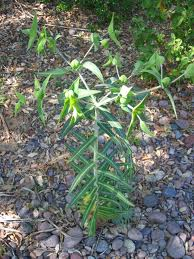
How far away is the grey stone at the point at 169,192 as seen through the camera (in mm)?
2695

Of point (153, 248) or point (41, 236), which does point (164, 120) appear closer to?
point (153, 248)

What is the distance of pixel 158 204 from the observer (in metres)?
2.65

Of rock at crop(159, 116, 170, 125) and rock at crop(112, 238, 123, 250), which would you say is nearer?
rock at crop(112, 238, 123, 250)

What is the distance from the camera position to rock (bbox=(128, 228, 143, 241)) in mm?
2494

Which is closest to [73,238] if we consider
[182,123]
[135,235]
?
[135,235]

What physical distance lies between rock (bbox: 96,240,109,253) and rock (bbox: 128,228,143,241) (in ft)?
0.47

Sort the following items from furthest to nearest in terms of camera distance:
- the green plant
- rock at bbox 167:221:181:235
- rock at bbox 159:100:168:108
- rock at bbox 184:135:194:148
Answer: rock at bbox 159:100:168:108 → rock at bbox 184:135:194:148 → rock at bbox 167:221:181:235 → the green plant

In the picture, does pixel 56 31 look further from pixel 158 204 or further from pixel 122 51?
pixel 158 204

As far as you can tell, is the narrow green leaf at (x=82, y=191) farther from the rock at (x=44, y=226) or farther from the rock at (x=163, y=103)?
the rock at (x=163, y=103)

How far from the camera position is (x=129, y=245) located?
8.09ft

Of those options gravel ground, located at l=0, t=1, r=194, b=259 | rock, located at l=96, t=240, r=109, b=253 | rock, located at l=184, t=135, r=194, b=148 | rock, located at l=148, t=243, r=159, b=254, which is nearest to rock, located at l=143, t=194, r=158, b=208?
gravel ground, located at l=0, t=1, r=194, b=259

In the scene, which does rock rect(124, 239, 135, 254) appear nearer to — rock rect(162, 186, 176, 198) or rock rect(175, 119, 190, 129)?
rock rect(162, 186, 176, 198)

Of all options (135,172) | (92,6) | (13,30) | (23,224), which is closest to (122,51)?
(92,6)

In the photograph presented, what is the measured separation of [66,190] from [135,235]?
0.51 metres
